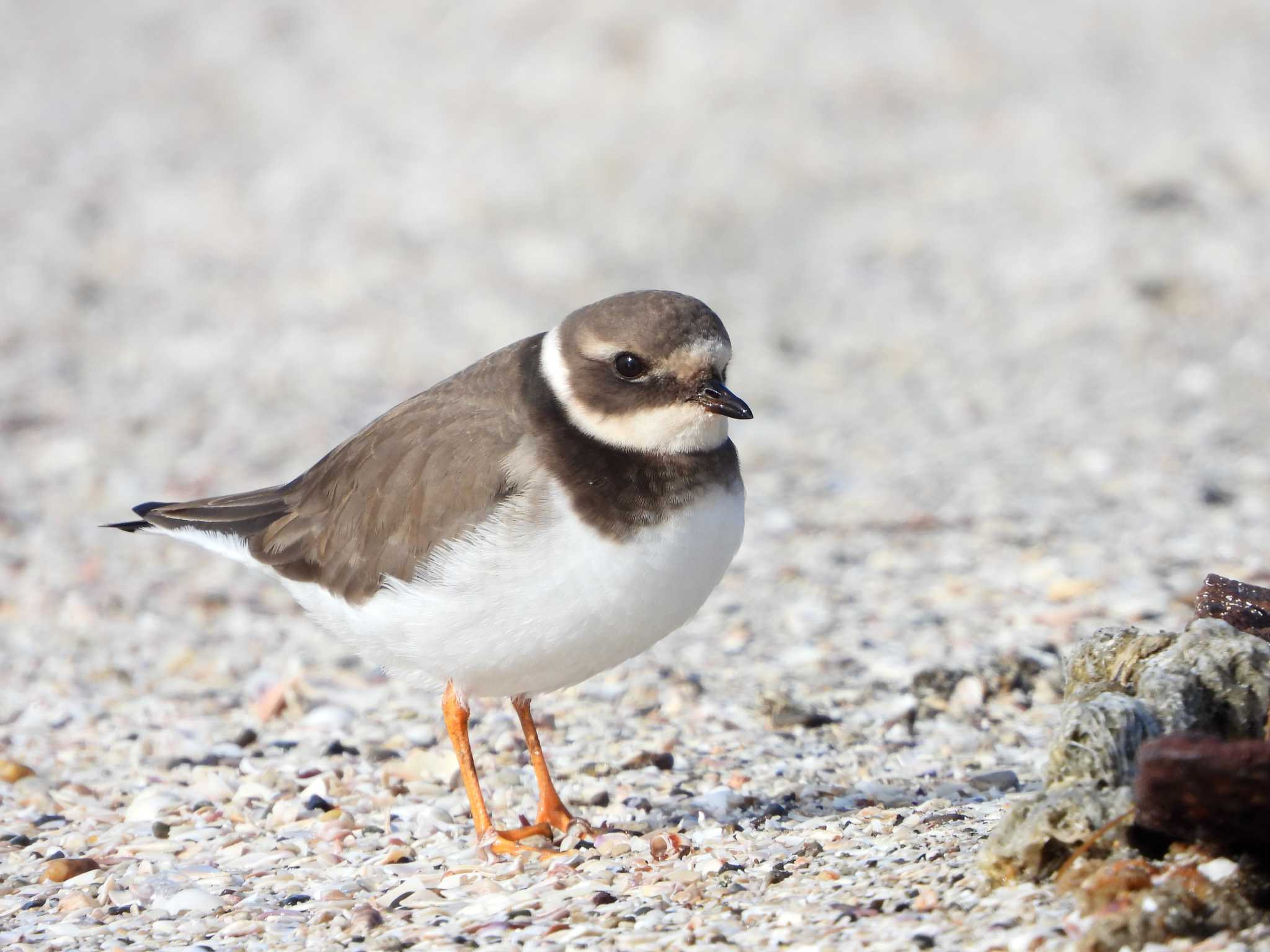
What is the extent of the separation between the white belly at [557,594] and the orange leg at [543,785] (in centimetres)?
31

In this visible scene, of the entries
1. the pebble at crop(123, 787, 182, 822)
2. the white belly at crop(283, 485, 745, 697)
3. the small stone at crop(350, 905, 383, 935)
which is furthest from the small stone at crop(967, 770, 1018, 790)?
the pebble at crop(123, 787, 182, 822)

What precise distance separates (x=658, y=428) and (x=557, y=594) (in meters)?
0.58

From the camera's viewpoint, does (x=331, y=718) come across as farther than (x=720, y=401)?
Yes

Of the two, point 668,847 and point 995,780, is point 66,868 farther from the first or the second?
point 995,780

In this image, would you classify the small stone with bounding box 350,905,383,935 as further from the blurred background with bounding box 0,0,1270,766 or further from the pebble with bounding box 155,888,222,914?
the blurred background with bounding box 0,0,1270,766

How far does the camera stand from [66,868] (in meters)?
4.43

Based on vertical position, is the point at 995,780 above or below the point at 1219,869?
above

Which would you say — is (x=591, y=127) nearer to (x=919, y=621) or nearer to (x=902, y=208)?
(x=902, y=208)

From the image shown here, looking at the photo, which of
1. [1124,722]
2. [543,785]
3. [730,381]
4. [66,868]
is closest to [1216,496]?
[730,381]

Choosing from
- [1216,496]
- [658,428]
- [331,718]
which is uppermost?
[658,428]

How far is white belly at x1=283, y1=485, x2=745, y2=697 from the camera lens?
13.7 ft

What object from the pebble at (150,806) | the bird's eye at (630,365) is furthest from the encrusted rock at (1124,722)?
the pebble at (150,806)

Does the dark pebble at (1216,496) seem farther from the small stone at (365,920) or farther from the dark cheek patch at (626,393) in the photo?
the small stone at (365,920)

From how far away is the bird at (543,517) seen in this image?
4.21 metres
